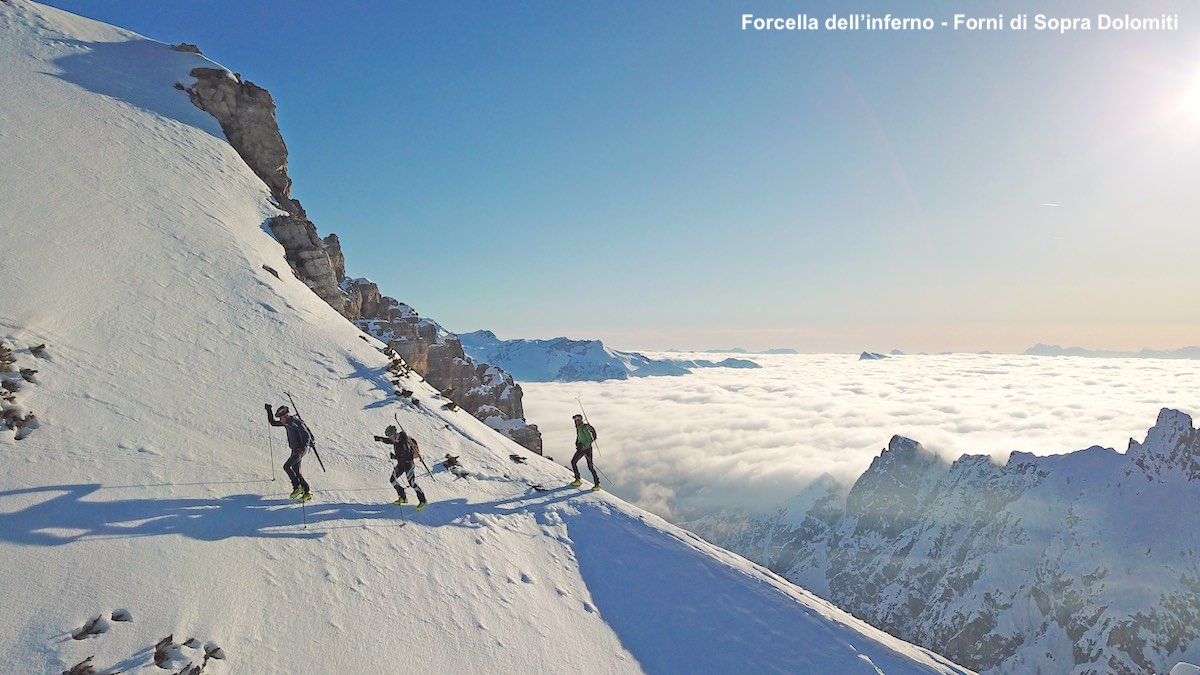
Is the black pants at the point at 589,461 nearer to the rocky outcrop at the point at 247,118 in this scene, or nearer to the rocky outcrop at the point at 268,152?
the rocky outcrop at the point at 268,152

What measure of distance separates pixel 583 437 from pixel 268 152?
2951 centimetres

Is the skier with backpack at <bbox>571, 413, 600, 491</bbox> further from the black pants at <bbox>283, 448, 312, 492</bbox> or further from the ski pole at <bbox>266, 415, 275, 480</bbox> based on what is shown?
the ski pole at <bbox>266, 415, 275, 480</bbox>

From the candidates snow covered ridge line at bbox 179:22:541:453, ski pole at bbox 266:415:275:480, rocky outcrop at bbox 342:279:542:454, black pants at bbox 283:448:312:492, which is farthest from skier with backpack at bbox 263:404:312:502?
rocky outcrop at bbox 342:279:542:454

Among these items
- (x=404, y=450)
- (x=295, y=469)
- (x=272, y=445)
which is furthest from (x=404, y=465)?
(x=272, y=445)

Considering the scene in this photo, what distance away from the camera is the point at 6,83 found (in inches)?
799

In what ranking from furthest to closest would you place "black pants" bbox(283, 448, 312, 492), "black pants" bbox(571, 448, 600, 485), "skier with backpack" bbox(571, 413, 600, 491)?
"skier with backpack" bbox(571, 413, 600, 491)
"black pants" bbox(571, 448, 600, 485)
"black pants" bbox(283, 448, 312, 492)

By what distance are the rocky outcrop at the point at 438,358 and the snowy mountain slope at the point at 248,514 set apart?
11.9 metres

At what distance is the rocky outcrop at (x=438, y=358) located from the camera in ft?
105

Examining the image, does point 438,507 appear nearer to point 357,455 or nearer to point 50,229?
point 357,455

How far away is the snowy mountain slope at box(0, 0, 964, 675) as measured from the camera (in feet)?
23.6

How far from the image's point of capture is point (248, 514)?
9328 mm

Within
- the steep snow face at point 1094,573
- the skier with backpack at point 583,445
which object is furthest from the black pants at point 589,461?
the steep snow face at point 1094,573

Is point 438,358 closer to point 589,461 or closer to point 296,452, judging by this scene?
point 589,461

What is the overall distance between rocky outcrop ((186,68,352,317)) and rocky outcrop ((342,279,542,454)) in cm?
278
